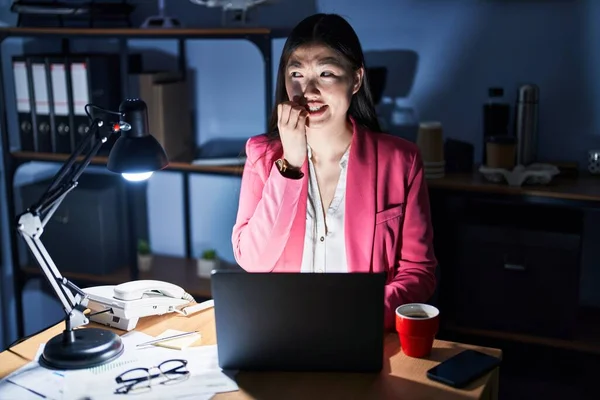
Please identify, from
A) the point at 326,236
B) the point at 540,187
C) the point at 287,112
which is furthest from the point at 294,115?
the point at 540,187

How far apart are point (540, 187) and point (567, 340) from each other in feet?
1.59

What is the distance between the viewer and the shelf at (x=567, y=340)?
2395 mm

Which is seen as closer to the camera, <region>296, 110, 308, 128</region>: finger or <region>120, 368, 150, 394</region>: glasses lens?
<region>120, 368, 150, 394</region>: glasses lens

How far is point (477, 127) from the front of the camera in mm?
2730

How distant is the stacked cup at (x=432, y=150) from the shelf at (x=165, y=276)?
3.07 feet

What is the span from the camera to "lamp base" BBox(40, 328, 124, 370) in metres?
1.50

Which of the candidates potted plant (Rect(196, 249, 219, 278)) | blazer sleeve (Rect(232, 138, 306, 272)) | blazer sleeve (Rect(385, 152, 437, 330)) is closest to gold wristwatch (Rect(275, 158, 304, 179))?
blazer sleeve (Rect(232, 138, 306, 272))

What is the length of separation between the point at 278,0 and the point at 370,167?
104 centimetres

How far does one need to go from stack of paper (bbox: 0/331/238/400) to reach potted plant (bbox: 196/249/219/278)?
143cm

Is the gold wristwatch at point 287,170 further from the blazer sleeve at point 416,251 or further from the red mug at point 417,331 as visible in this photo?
the red mug at point 417,331

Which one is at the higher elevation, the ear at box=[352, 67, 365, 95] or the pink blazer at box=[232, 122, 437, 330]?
the ear at box=[352, 67, 365, 95]

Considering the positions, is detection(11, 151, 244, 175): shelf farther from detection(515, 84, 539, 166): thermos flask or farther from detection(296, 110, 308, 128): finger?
detection(515, 84, 539, 166): thermos flask

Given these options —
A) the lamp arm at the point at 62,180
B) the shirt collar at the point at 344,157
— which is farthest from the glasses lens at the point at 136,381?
the shirt collar at the point at 344,157

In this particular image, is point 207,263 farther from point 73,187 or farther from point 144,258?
point 73,187
